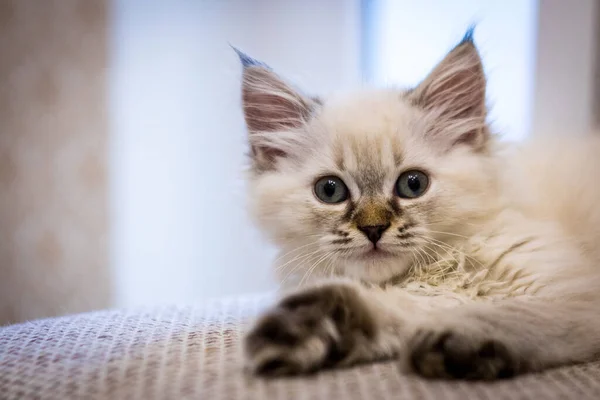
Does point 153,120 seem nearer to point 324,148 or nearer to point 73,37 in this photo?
point 73,37

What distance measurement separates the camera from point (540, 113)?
2328 millimetres

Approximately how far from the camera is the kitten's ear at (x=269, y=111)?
1454mm

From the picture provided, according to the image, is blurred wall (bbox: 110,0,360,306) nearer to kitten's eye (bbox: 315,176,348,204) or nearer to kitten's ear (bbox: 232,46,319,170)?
kitten's ear (bbox: 232,46,319,170)

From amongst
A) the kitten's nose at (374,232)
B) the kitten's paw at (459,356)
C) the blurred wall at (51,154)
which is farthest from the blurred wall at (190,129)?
the kitten's paw at (459,356)

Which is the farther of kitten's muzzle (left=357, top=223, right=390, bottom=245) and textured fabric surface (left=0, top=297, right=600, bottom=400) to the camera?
kitten's muzzle (left=357, top=223, right=390, bottom=245)

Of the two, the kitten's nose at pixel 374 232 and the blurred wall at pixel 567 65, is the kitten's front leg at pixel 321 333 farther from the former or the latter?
the blurred wall at pixel 567 65

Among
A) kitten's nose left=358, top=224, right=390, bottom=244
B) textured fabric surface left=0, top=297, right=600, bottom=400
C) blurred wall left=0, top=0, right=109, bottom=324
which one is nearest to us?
textured fabric surface left=0, top=297, right=600, bottom=400

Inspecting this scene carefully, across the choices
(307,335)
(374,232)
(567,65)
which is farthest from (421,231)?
(567,65)

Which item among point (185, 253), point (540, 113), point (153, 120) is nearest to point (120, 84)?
point (153, 120)

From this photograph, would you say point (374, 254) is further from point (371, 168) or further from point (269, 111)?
point (269, 111)

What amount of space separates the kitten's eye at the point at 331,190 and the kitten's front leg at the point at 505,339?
0.40 metres

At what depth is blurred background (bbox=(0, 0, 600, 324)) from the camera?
7.88 ft

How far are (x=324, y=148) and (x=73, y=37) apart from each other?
1.79 m

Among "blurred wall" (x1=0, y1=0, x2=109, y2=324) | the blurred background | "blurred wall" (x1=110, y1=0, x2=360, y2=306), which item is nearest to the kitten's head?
the blurred background
